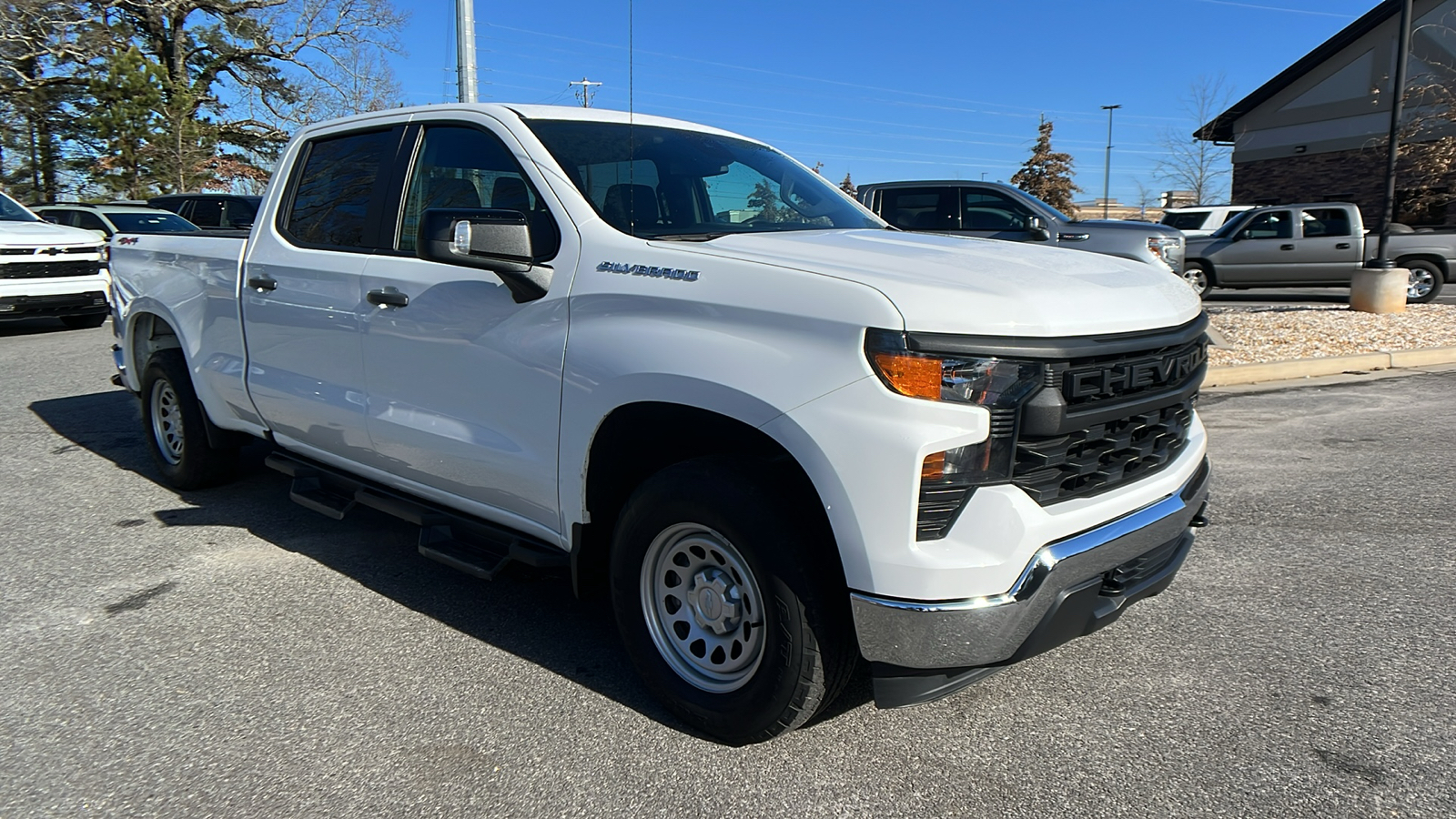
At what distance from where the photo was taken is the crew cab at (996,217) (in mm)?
11258

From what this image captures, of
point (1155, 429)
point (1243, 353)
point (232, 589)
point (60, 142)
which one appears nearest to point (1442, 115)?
point (1243, 353)

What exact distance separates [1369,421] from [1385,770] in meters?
5.73

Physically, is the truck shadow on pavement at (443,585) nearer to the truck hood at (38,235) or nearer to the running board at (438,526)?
the running board at (438,526)

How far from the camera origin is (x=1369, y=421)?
752 cm

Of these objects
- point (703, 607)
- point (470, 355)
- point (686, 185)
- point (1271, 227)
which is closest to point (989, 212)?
point (1271, 227)

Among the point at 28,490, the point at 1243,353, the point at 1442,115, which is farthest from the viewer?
the point at 1442,115

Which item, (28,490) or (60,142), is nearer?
(28,490)

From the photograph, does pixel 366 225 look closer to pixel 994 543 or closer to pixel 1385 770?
pixel 994 543

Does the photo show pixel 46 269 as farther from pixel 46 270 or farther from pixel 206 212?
pixel 206 212

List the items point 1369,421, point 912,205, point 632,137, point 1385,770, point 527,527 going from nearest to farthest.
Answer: point 1385,770
point 527,527
point 632,137
point 1369,421
point 912,205

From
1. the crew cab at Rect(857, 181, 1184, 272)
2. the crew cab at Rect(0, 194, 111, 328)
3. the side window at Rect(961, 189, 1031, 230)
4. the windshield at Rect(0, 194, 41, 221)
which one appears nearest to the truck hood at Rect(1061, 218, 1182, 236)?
the crew cab at Rect(857, 181, 1184, 272)

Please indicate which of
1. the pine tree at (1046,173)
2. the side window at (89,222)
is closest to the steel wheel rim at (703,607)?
the side window at (89,222)

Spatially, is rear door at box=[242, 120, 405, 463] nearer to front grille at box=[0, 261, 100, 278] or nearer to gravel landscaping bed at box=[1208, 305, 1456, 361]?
gravel landscaping bed at box=[1208, 305, 1456, 361]

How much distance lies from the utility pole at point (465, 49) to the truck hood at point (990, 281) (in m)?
8.64
